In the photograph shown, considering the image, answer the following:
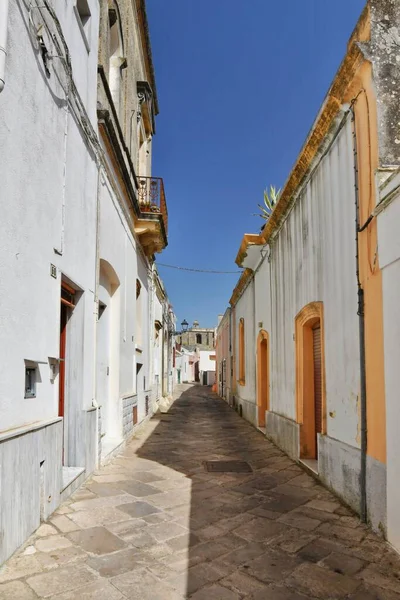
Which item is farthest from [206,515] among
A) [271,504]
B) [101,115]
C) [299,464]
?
[101,115]

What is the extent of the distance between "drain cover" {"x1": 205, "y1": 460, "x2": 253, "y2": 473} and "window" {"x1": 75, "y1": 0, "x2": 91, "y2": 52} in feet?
20.0

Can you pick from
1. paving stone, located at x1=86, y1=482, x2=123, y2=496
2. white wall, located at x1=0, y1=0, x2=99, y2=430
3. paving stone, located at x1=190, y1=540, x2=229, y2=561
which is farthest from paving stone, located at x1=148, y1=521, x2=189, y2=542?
white wall, located at x1=0, y1=0, x2=99, y2=430

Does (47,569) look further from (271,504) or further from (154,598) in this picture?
(271,504)

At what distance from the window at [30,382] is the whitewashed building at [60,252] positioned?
0.02 m

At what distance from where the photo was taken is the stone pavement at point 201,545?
3.08 meters

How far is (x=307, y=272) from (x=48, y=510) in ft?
15.1

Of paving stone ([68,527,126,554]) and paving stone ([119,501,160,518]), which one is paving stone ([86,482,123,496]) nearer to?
paving stone ([119,501,160,518])

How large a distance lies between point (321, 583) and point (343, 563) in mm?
413

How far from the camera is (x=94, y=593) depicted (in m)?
2.99

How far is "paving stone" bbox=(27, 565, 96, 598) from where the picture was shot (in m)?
3.02

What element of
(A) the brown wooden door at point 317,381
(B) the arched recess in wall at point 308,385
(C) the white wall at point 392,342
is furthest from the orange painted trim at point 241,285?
(C) the white wall at point 392,342

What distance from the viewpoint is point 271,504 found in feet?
16.6

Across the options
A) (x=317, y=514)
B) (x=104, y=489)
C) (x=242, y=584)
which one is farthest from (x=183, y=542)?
(x=104, y=489)

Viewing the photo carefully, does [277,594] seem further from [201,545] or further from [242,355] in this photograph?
[242,355]
